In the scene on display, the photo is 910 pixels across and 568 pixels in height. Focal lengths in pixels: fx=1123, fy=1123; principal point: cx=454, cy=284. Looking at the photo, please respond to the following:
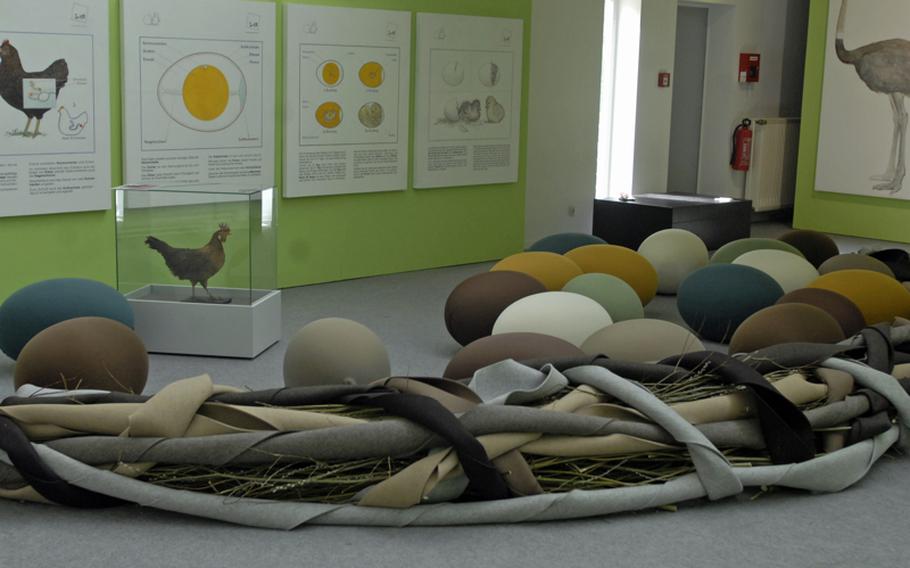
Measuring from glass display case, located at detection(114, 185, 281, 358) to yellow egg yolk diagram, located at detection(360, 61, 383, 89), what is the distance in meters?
3.10

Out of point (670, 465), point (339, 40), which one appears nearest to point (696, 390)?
point (670, 465)

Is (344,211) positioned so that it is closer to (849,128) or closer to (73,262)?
(73,262)

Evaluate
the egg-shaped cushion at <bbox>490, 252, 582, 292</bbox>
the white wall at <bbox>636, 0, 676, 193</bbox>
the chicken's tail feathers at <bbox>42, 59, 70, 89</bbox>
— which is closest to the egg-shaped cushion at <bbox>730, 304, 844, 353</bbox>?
the egg-shaped cushion at <bbox>490, 252, 582, 292</bbox>

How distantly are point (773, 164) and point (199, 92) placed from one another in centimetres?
967

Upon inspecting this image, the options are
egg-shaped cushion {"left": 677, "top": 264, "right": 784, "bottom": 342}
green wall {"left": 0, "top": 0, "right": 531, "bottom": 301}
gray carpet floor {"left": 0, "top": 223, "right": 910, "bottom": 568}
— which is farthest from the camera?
green wall {"left": 0, "top": 0, "right": 531, "bottom": 301}

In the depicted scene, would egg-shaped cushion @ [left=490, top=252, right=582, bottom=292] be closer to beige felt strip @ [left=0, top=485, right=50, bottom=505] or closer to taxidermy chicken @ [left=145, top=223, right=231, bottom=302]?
taxidermy chicken @ [left=145, top=223, right=231, bottom=302]

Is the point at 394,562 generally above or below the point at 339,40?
below

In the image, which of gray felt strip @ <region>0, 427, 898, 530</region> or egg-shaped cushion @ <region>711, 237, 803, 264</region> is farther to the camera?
egg-shaped cushion @ <region>711, 237, 803, 264</region>

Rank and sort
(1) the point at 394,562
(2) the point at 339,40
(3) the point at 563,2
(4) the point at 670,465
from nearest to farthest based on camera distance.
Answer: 1. (1) the point at 394,562
2. (4) the point at 670,465
3. (2) the point at 339,40
4. (3) the point at 563,2

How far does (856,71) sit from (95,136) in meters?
10.3

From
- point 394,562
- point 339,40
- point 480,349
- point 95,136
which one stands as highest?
point 339,40

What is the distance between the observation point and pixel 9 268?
8.54m

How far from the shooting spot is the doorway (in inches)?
633

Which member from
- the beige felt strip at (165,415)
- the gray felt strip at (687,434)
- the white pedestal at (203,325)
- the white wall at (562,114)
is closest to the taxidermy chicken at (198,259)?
the white pedestal at (203,325)
